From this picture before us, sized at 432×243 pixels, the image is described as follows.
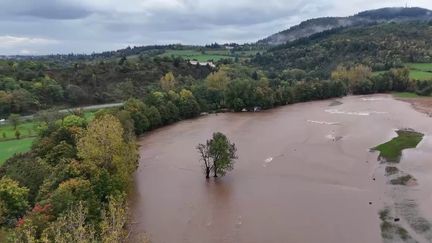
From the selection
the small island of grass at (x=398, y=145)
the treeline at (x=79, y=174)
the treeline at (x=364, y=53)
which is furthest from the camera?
the treeline at (x=364, y=53)

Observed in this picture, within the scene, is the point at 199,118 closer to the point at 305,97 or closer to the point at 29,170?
the point at 305,97

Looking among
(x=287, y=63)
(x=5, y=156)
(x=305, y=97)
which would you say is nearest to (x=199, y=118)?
(x=305, y=97)

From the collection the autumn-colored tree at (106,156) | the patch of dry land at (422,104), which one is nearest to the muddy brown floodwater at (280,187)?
the autumn-colored tree at (106,156)

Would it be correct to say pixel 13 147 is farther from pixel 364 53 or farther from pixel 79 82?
pixel 364 53

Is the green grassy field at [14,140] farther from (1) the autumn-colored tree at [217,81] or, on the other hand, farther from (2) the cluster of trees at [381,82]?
(2) the cluster of trees at [381,82]

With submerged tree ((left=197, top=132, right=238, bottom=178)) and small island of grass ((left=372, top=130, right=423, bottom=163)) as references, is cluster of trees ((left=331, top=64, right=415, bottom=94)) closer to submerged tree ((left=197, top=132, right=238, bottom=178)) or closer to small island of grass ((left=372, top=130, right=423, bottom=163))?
small island of grass ((left=372, top=130, right=423, bottom=163))

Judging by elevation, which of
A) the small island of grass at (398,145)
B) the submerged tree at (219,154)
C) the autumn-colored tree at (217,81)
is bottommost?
the small island of grass at (398,145)
